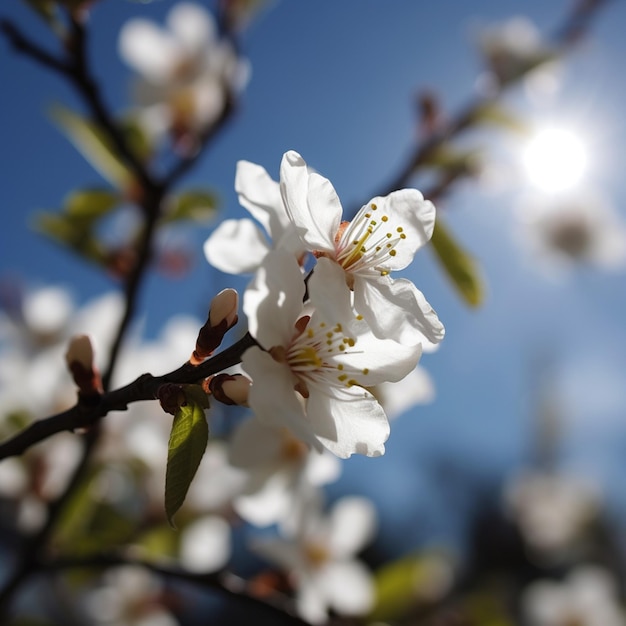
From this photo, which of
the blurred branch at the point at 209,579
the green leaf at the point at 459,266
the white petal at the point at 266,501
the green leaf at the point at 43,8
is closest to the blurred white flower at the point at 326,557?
the white petal at the point at 266,501

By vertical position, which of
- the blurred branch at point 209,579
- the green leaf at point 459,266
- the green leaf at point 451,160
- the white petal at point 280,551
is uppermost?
the green leaf at point 451,160

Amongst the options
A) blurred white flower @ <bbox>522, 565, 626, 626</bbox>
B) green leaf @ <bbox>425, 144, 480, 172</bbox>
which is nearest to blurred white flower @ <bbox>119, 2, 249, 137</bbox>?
green leaf @ <bbox>425, 144, 480, 172</bbox>

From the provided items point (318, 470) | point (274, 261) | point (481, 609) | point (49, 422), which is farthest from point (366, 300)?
point (481, 609)

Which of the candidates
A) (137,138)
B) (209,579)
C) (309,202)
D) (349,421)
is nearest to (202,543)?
(209,579)

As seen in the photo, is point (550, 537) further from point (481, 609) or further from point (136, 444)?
point (136, 444)

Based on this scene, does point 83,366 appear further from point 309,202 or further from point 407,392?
point 407,392

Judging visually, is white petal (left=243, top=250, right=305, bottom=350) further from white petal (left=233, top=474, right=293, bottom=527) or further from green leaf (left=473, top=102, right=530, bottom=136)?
green leaf (left=473, top=102, right=530, bottom=136)

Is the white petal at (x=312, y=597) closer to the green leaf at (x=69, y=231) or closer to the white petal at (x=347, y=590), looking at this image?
the white petal at (x=347, y=590)
